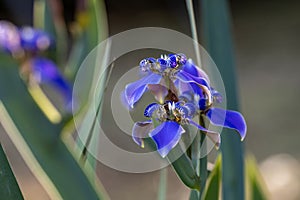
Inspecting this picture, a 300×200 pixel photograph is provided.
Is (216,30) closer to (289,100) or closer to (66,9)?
(289,100)

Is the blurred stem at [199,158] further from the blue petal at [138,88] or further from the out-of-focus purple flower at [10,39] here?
the out-of-focus purple flower at [10,39]

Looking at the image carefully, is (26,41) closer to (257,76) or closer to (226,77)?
(226,77)

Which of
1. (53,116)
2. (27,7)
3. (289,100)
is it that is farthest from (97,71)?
(27,7)

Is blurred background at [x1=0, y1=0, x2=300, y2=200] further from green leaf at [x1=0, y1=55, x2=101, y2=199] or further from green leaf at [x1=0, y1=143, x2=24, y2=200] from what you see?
green leaf at [x1=0, y1=143, x2=24, y2=200]

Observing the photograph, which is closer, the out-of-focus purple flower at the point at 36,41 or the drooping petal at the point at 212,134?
the drooping petal at the point at 212,134

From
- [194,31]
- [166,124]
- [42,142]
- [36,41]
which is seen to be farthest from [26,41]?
[166,124]

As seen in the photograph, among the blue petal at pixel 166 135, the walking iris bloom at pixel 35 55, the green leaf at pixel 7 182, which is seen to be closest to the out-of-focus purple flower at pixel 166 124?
the blue petal at pixel 166 135

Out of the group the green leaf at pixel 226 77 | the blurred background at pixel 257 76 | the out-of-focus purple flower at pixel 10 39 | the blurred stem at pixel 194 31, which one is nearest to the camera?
the blurred stem at pixel 194 31
